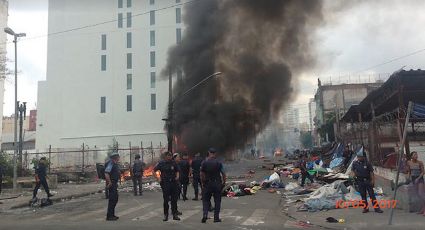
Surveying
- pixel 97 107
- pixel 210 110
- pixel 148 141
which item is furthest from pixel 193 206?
pixel 97 107

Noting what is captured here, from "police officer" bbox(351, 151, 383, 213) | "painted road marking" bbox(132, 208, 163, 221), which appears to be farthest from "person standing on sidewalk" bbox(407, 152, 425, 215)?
"painted road marking" bbox(132, 208, 163, 221)

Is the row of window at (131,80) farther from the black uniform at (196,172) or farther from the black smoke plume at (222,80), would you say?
the black uniform at (196,172)

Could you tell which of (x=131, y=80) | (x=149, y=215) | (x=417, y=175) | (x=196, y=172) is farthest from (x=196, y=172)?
(x=131, y=80)

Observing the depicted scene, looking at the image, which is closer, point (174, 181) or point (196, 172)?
point (174, 181)

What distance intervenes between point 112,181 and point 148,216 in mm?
1433

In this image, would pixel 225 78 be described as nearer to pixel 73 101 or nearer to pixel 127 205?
pixel 127 205

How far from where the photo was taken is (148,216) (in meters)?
9.74

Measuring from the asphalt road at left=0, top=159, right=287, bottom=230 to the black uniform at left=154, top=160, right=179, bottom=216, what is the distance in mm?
453

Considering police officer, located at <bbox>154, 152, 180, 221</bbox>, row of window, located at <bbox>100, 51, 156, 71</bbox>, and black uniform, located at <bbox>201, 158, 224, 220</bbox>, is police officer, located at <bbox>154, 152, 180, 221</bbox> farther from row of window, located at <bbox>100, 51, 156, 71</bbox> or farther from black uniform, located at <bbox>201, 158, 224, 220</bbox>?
row of window, located at <bbox>100, 51, 156, 71</bbox>

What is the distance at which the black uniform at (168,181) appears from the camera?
28.3 feet

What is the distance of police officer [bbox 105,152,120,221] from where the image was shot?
29.0 feet

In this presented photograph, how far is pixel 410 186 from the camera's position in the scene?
9203mm

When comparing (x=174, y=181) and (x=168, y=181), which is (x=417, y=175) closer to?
(x=174, y=181)

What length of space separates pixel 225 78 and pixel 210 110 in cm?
273
